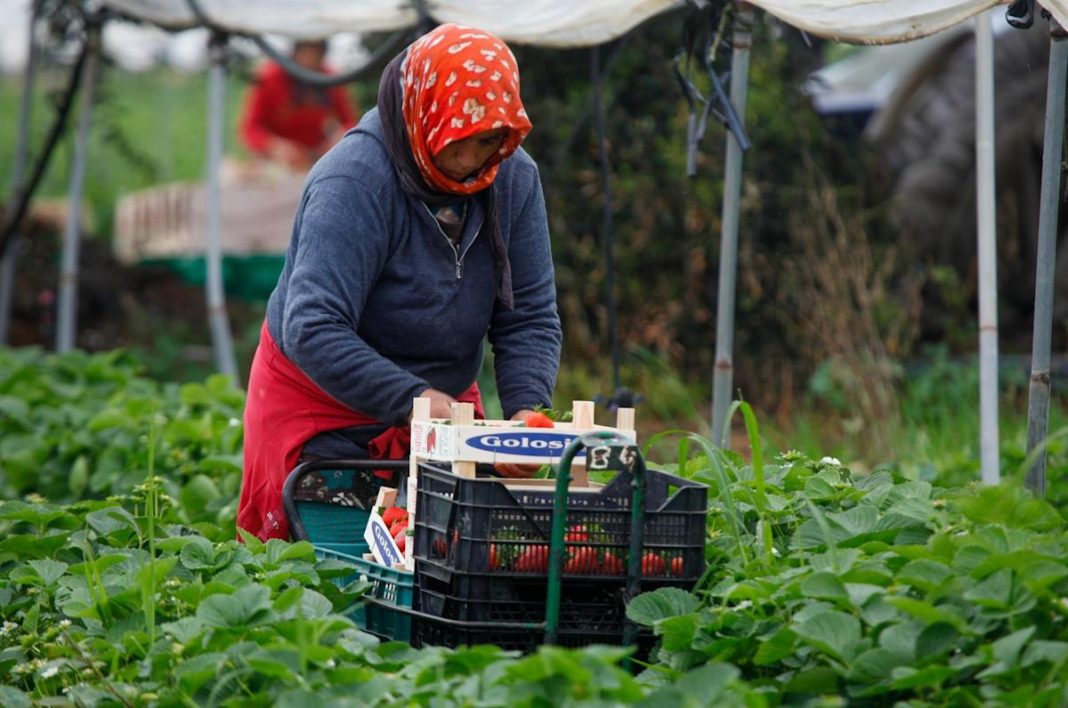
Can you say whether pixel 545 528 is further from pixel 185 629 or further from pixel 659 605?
pixel 185 629

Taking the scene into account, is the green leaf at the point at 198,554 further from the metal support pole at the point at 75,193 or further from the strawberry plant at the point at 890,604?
the metal support pole at the point at 75,193

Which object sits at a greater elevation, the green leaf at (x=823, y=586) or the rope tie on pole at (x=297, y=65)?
the rope tie on pole at (x=297, y=65)

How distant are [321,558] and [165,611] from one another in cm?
46

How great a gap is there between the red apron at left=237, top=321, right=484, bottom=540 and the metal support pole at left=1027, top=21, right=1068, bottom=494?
1523 mm

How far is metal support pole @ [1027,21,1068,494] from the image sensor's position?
358cm

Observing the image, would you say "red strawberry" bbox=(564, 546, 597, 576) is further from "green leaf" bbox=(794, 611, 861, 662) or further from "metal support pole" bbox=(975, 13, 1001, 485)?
"metal support pole" bbox=(975, 13, 1001, 485)

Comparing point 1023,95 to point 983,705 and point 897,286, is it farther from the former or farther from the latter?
point 983,705

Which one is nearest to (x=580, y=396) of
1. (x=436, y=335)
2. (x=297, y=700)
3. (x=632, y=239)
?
(x=632, y=239)

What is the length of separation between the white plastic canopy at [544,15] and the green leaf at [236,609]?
208 centimetres

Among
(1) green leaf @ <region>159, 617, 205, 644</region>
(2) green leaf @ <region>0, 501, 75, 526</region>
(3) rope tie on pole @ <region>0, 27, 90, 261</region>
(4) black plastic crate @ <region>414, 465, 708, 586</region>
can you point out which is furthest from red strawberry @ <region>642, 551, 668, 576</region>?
(3) rope tie on pole @ <region>0, 27, 90, 261</region>

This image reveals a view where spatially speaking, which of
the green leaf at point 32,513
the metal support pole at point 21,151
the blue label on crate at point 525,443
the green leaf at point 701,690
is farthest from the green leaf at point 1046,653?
the metal support pole at point 21,151

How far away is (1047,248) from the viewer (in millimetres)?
3674

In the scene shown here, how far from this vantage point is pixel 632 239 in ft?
25.6

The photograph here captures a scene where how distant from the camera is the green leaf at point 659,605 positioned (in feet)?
9.53
